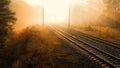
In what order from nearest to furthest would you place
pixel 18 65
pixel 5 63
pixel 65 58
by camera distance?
1. pixel 18 65
2. pixel 65 58
3. pixel 5 63

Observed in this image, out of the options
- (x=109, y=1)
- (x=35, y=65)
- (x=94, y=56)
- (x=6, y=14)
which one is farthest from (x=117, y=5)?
(x=35, y=65)

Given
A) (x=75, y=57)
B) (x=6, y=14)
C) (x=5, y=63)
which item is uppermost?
(x=6, y=14)

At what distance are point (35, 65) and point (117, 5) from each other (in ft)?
126

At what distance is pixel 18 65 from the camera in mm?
13609

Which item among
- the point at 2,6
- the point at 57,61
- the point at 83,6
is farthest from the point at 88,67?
the point at 83,6

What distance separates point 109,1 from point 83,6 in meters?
35.7

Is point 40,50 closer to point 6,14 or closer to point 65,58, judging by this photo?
point 65,58

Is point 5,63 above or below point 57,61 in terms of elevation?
below

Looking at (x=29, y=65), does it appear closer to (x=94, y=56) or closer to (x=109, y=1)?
(x=94, y=56)

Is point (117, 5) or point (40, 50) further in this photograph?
point (117, 5)

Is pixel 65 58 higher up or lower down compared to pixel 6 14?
lower down

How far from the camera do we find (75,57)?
50.2ft

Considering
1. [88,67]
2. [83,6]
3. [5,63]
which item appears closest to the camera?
[88,67]

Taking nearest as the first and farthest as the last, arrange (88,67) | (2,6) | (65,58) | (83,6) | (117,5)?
(88,67) → (65,58) → (2,6) → (117,5) → (83,6)
